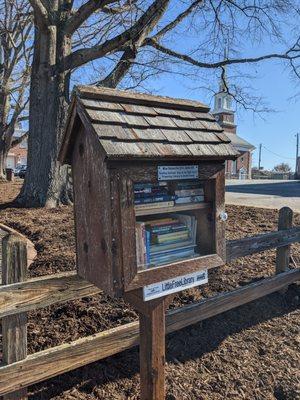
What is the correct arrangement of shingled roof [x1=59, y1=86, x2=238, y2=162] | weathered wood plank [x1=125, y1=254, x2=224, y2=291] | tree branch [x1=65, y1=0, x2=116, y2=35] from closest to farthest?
shingled roof [x1=59, y1=86, x2=238, y2=162], weathered wood plank [x1=125, y1=254, x2=224, y2=291], tree branch [x1=65, y1=0, x2=116, y2=35]

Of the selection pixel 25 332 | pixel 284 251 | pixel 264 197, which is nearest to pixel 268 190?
pixel 264 197

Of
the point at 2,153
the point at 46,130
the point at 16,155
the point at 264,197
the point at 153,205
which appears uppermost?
the point at 16,155

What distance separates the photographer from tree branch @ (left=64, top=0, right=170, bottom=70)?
9398 millimetres

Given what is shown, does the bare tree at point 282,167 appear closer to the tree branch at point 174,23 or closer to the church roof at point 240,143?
the church roof at point 240,143

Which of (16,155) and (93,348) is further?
(16,155)

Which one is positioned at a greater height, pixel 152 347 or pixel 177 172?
pixel 177 172

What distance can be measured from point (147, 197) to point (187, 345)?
175cm

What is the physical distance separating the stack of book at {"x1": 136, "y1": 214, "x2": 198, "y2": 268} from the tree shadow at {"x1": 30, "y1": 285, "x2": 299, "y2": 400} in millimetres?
1167

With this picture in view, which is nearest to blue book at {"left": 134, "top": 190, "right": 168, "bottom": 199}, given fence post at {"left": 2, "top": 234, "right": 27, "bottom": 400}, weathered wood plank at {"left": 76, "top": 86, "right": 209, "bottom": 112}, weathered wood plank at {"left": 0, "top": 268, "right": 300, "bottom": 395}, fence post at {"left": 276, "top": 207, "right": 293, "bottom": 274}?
weathered wood plank at {"left": 76, "top": 86, "right": 209, "bottom": 112}

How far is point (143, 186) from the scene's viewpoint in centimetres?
224

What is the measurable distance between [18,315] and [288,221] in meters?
3.43

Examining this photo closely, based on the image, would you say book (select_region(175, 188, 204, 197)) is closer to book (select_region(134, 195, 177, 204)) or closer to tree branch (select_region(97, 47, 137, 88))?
book (select_region(134, 195, 177, 204))

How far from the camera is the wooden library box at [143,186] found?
2057mm

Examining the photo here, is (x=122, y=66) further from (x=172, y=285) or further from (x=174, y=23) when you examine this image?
(x=172, y=285)
